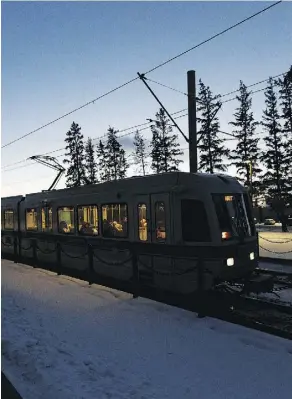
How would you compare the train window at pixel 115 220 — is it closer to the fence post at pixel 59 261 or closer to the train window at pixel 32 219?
the fence post at pixel 59 261

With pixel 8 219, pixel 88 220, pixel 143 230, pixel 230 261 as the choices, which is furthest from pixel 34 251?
pixel 230 261

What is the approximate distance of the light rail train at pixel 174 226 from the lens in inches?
388

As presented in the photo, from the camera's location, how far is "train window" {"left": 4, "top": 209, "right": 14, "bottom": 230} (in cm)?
2043

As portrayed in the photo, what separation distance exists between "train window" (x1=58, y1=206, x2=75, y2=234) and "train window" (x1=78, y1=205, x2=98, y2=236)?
59 centimetres

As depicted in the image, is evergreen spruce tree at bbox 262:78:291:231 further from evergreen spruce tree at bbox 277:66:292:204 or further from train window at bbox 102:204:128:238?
train window at bbox 102:204:128:238

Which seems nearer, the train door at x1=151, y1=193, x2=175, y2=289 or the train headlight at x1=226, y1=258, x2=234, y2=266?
the train headlight at x1=226, y1=258, x2=234, y2=266

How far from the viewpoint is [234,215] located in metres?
10.4

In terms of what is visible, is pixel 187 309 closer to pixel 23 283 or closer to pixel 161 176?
pixel 161 176

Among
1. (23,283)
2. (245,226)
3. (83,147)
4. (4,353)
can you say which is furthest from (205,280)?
(83,147)

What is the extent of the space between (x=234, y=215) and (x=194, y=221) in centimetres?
109

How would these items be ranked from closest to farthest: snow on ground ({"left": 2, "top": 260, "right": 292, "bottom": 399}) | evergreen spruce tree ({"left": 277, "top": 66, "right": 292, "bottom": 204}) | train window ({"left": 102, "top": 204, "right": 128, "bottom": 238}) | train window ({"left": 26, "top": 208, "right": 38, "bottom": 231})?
snow on ground ({"left": 2, "top": 260, "right": 292, "bottom": 399}), train window ({"left": 102, "top": 204, "right": 128, "bottom": 238}), train window ({"left": 26, "top": 208, "right": 38, "bottom": 231}), evergreen spruce tree ({"left": 277, "top": 66, "right": 292, "bottom": 204})

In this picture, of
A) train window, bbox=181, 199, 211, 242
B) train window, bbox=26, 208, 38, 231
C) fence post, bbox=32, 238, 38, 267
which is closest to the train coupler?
train window, bbox=181, 199, 211, 242

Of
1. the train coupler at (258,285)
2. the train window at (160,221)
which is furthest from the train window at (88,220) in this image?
the train coupler at (258,285)

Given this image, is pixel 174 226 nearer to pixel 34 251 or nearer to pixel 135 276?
pixel 135 276
